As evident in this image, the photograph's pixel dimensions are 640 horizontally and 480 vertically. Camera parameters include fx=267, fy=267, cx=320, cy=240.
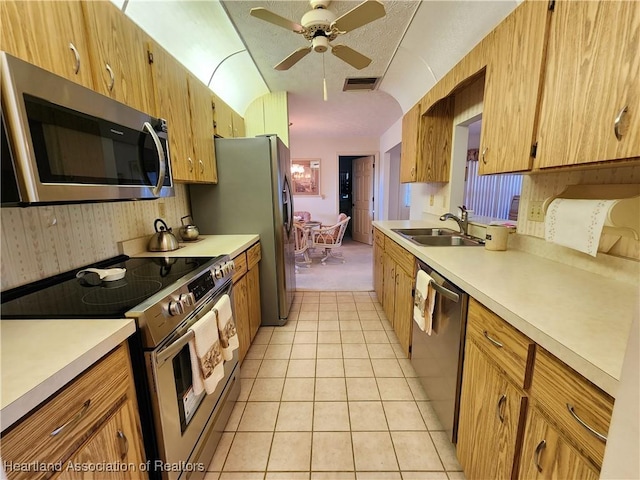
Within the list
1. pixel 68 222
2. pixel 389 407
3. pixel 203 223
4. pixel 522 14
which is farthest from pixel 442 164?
pixel 68 222

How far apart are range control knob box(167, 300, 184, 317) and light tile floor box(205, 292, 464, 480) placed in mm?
859

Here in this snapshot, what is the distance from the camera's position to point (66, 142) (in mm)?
900

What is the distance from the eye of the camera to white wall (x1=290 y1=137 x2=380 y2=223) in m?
6.19

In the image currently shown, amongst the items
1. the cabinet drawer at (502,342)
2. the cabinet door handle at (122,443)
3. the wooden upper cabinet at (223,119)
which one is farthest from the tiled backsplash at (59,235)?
the cabinet drawer at (502,342)

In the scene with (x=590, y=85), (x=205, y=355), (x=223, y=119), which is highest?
(x=223, y=119)

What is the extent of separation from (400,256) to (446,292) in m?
0.87

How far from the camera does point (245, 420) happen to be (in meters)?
1.57

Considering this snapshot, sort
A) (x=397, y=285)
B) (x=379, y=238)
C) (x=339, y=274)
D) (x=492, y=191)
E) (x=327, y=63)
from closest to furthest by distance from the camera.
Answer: (x=397, y=285)
(x=327, y=63)
(x=379, y=238)
(x=339, y=274)
(x=492, y=191)

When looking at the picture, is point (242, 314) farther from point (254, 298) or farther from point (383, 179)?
point (383, 179)

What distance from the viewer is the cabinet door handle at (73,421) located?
61cm

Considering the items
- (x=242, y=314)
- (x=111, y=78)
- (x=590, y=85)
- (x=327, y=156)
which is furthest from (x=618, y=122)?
(x=327, y=156)

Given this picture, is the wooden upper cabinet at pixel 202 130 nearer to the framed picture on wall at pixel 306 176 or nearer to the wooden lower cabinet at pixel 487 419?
the wooden lower cabinet at pixel 487 419

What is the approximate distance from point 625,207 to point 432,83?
214 centimetres

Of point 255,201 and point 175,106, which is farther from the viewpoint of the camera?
point 255,201
